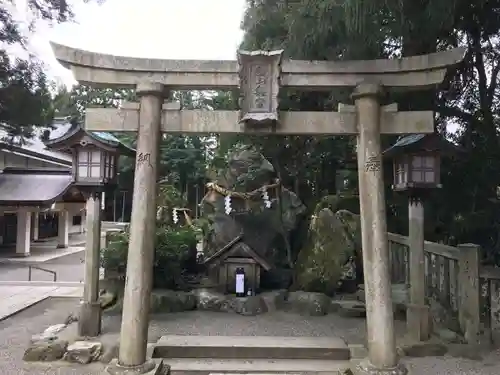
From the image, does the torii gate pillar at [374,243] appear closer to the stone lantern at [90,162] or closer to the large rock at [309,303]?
the large rock at [309,303]

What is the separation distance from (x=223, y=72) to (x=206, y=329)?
4.61 m

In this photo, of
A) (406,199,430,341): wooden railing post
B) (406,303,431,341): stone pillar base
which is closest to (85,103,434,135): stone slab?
(406,199,430,341): wooden railing post

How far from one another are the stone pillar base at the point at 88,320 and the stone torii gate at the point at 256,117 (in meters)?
2.25

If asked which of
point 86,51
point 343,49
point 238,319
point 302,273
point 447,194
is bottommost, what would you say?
point 238,319

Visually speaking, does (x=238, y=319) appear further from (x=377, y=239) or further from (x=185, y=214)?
(x=185, y=214)

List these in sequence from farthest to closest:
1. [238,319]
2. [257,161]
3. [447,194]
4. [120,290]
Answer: [257,161] → [120,290] → [238,319] → [447,194]

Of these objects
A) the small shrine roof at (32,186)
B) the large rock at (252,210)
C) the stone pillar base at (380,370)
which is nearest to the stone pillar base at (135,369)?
the stone pillar base at (380,370)

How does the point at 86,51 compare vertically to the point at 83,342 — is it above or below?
above

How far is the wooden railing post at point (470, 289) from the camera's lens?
6.34 meters

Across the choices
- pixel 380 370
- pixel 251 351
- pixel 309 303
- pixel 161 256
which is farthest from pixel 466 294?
pixel 161 256

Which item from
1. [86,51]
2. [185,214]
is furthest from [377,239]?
[185,214]

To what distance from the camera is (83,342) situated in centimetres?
621

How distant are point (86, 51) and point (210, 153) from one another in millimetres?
28341

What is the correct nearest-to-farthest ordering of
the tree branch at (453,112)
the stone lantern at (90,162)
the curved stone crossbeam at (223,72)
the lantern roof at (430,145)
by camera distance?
the curved stone crossbeam at (223,72), the lantern roof at (430,145), the stone lantern at (90,162), the tree branch at (453,112)
